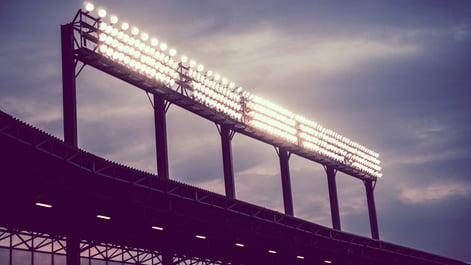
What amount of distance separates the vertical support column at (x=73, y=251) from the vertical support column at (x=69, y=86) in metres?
4.88

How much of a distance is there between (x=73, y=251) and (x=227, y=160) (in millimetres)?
20575

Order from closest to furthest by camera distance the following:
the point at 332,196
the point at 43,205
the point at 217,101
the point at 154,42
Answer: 1. the point at 43,205
2. the point at 154,42
3. the point at 217,101
4. the point at 332,196

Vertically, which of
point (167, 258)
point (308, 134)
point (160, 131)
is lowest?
point (167, 258)

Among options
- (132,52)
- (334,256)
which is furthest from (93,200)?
(334,256)

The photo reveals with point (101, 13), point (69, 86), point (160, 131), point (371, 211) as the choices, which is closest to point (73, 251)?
point (69, 86)

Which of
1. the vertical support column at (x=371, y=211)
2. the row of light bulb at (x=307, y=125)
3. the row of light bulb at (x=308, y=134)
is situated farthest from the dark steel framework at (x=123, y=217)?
the vertical support column at (x=371, y=211)

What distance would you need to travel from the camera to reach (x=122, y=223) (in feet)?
137

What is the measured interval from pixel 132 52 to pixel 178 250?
1318 centimetres

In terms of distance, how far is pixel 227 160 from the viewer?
56.2 meters

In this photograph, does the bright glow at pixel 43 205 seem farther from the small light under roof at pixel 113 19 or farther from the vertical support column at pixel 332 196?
the vertical support column at pixel 332 196

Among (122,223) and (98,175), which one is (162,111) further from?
(98,175)

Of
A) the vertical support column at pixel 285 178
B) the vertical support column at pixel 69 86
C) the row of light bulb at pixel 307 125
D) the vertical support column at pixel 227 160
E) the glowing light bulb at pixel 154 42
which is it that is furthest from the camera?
the vertical support column at pixel 285 178

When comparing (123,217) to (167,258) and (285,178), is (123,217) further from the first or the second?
(285,178)

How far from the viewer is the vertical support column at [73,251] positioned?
3666 centimetres
